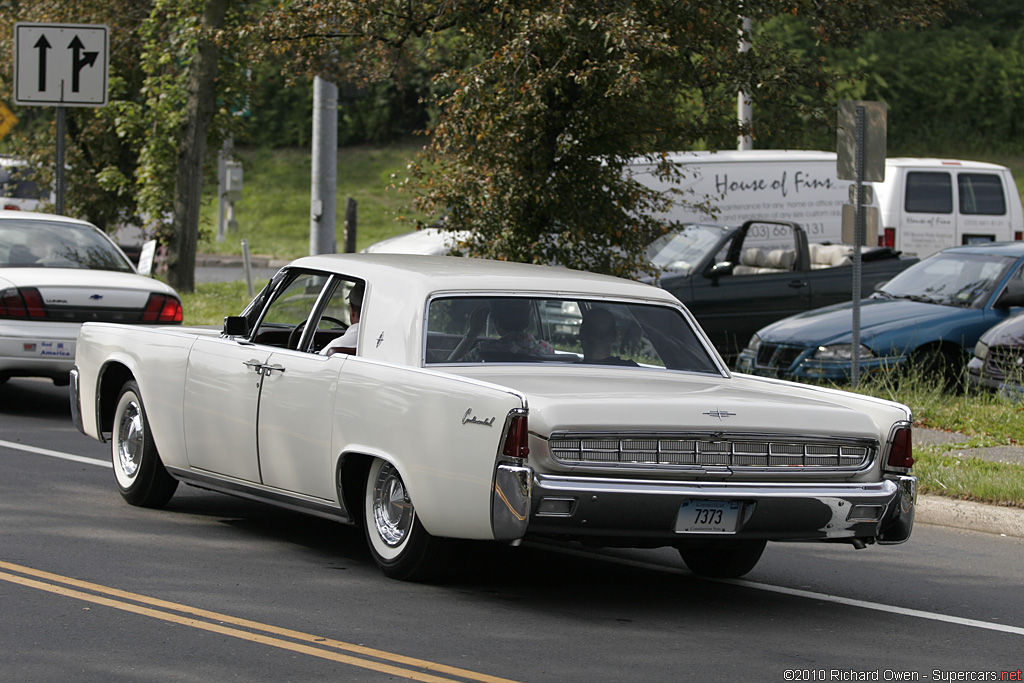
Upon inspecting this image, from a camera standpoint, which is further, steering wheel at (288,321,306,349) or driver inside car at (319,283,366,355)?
steering wheel at (288,321,306,349)

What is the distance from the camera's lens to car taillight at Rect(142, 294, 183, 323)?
38.3ft

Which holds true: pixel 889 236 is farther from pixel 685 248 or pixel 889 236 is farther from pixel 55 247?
pixel 55 247

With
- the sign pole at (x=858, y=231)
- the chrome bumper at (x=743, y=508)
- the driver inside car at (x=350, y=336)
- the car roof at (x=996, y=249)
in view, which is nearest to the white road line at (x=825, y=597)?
the chrome bumper at (x=743, y=508)

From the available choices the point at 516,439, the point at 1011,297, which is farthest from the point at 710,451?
the point at 1011,297

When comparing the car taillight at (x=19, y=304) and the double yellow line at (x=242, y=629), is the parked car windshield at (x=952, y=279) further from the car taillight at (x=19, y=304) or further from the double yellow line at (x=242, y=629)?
the double yellow line at (x=242, y=629)

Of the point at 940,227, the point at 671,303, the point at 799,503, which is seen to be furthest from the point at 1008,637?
the point at 940,227

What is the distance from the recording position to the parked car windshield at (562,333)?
22.2 feet

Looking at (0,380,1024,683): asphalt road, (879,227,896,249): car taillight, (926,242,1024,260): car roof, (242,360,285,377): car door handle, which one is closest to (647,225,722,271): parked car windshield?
(926,242,1024,260): car roof

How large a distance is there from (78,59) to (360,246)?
22.0 metres

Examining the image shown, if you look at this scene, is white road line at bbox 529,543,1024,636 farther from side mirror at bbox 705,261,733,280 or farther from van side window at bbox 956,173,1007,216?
van side window at bbox 956,173,1007,216

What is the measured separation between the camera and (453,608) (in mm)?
6117

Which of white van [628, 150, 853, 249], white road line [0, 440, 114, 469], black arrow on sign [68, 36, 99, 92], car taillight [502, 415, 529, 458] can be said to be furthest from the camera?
white van [628, 150, 853, 249]

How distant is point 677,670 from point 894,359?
851cm

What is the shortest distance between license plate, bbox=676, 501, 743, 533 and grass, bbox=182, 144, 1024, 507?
3576 millimetres
